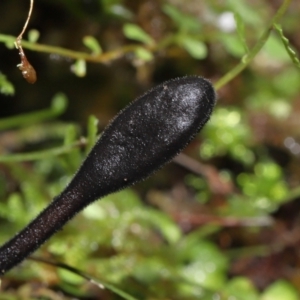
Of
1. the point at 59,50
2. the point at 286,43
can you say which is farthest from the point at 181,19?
the point at 286,43

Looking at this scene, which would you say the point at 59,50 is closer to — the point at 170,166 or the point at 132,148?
the point at 132,148

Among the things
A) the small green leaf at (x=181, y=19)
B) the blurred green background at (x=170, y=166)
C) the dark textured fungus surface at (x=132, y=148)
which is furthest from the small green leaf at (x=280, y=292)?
the dark textured fungus surface at (x=132, y=148)

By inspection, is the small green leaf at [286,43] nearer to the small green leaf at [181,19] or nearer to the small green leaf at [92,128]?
the small green leaf at [92,128]

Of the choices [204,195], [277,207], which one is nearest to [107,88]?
[204,195]

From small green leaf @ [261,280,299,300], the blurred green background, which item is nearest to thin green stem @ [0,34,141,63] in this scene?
the blurred green background

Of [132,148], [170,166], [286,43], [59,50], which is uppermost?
[170,166]

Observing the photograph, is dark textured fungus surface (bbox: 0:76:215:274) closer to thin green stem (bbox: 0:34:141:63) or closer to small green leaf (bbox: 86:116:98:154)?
small green leaf (bbox: 86:116:98:154)

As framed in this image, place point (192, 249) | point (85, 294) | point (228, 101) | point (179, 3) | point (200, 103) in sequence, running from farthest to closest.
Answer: point (228, 101) → point (179, 3) → point (192, 249) → point (85, 294) → point (200, 103)

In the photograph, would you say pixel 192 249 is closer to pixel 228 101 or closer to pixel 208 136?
pixel 208 136
